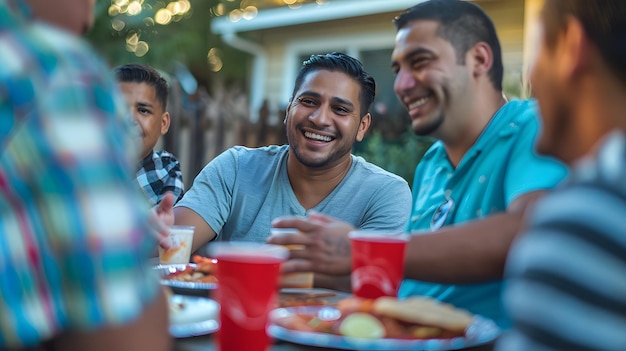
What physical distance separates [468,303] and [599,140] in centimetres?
113

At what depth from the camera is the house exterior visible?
8344mm

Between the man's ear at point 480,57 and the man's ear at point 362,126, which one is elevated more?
the man's ear at point 480,57

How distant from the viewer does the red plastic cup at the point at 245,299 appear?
4.09ft

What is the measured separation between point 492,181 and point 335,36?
8.45 meters

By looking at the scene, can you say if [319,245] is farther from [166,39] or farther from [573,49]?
[166,39]

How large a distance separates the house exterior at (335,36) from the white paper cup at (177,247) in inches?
197

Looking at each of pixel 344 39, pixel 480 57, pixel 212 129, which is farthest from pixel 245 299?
pixel 344 39

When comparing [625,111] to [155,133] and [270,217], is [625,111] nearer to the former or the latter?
[270,217]

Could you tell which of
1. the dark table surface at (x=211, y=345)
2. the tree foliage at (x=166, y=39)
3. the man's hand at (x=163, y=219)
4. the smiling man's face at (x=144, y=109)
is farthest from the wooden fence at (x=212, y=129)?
the tree foliage at (x=166, y=39)

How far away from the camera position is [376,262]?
5.35 ft

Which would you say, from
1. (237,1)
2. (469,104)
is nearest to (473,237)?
(469,104)

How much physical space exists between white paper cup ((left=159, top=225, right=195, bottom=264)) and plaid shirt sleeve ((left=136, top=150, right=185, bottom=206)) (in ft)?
4.59

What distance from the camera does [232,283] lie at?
4.13 ft

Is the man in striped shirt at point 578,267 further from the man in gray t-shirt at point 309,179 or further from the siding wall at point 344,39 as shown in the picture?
the siding wall at point 344,39
